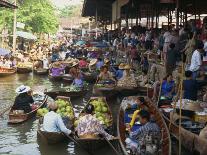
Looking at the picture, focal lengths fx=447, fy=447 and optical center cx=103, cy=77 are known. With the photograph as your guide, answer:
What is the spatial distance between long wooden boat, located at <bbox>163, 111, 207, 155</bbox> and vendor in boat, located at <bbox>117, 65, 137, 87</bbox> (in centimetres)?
640

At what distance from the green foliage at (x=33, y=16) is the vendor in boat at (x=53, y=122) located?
26520 mm

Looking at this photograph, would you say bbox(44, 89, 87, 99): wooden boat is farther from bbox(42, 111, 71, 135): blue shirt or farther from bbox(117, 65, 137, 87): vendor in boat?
bbox(42, 111, 71, 135): blue shirt

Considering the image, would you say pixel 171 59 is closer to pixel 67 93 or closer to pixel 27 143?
pixel 67 93

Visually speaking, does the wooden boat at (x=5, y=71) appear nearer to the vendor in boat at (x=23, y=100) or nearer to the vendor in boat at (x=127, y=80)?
the vendor in boat at (x=127, y=80)

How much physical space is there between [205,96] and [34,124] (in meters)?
5.78

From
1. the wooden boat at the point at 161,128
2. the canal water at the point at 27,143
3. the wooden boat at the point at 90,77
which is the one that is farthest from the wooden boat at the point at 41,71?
the wooden boat at the point at 161,128

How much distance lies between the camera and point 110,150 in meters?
11.6

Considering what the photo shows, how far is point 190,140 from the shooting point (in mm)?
10188

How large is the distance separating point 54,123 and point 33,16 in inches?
1138

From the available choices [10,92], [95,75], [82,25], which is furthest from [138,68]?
[82,25]

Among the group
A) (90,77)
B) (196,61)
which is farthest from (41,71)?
(196,61)

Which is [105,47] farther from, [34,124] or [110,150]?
[110,150]

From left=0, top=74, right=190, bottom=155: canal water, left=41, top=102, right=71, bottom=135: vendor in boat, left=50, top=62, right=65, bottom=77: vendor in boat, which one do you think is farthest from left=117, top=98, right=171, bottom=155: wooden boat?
left=50, top=62, right=65, bottom=77: vendor in boat

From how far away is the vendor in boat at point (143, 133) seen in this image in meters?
8.67
